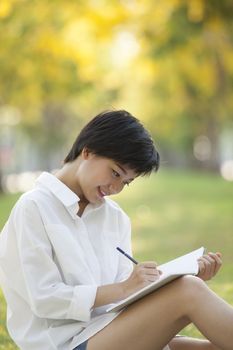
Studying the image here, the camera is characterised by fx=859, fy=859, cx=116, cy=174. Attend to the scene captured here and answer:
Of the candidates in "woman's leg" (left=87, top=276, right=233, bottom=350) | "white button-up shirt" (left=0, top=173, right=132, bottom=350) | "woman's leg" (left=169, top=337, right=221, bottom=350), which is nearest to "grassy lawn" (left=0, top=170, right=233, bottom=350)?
"woman's leg" (left=169, top=337, right=221, bottom=350)

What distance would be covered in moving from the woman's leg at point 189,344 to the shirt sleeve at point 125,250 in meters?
0.38

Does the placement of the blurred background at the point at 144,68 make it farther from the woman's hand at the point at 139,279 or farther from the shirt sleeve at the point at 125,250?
the woman's hand at the point at 139,279

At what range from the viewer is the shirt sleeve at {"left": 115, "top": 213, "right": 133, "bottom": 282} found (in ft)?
12.3

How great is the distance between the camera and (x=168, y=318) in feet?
11.0

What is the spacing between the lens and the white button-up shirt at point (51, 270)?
3.35 meters

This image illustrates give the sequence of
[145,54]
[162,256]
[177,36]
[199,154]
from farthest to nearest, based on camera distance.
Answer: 1. [199,154]
2. [145,54]
3. [177,36]
4. [162,256]

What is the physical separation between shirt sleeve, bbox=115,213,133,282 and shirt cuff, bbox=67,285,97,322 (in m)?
0.40

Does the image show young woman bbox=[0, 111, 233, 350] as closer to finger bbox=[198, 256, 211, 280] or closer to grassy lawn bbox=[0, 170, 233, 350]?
finger bbox=[198, 256, 211, 280]

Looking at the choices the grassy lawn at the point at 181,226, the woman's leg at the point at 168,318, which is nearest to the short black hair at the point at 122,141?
the woman's leg at the point at 168,318

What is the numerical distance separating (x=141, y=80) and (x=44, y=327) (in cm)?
3571

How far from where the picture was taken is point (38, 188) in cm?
358

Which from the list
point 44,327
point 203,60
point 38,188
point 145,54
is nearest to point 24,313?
point 44,327

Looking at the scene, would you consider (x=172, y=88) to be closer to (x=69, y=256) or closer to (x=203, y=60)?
(x=203, y=60)

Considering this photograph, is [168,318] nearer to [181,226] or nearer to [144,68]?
[181,226]
